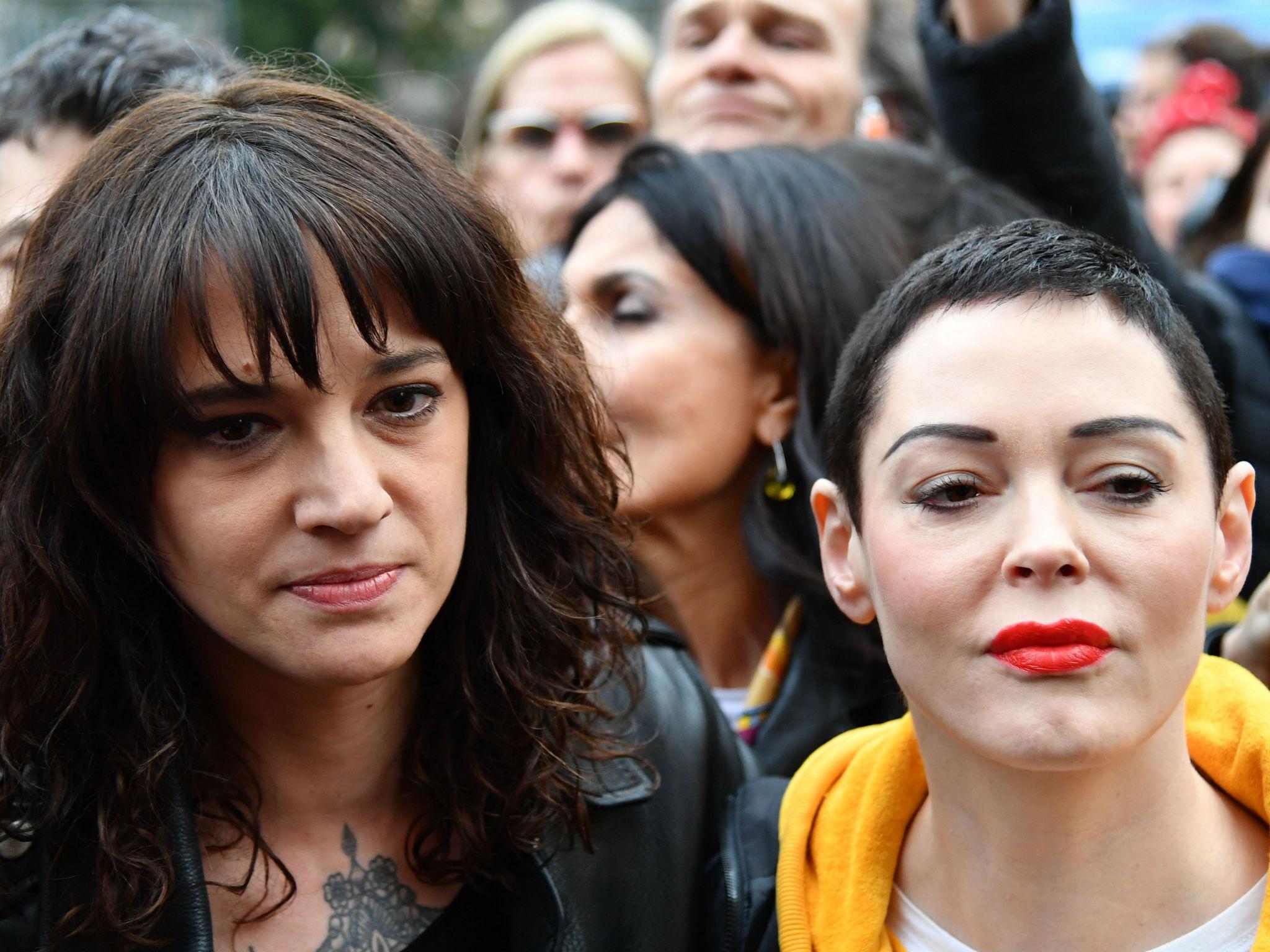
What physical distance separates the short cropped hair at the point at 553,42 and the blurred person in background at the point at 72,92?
1872mm

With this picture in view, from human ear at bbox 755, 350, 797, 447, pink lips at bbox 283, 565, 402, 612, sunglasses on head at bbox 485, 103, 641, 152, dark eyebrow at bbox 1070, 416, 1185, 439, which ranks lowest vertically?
pink lips at bbox 283, 565, 402, 612

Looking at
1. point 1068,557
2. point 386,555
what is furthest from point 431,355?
point 1068,557

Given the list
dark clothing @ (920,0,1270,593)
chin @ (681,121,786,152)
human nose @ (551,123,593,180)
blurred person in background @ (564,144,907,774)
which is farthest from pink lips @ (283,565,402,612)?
human nose @ (551,123,593,180)

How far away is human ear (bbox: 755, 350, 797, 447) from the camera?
11.1 ft

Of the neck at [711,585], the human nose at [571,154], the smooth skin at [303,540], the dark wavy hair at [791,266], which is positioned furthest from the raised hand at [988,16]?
the human nose at [571,154]

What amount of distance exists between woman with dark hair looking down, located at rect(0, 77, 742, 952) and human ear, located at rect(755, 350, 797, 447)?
0.95 meters

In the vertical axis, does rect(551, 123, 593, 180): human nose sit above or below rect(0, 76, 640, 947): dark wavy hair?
above

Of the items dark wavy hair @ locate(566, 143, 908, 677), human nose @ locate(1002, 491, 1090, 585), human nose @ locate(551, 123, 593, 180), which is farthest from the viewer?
human nose @ locate(551, 123, 593, 180)

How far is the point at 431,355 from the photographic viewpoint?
217 cm

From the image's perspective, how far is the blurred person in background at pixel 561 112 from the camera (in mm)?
4992

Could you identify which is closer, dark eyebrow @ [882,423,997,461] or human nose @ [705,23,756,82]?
dark eyebrow @ [882,423,997,461]

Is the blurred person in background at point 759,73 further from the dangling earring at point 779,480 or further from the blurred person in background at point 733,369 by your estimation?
the dangling earring at point 779,480

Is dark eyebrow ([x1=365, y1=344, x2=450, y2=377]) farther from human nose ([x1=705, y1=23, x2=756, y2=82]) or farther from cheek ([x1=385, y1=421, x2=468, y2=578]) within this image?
human nose ([x1=705, y1=23, x2=756, y2=82])

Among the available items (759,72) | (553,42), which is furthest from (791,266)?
(553,42)
